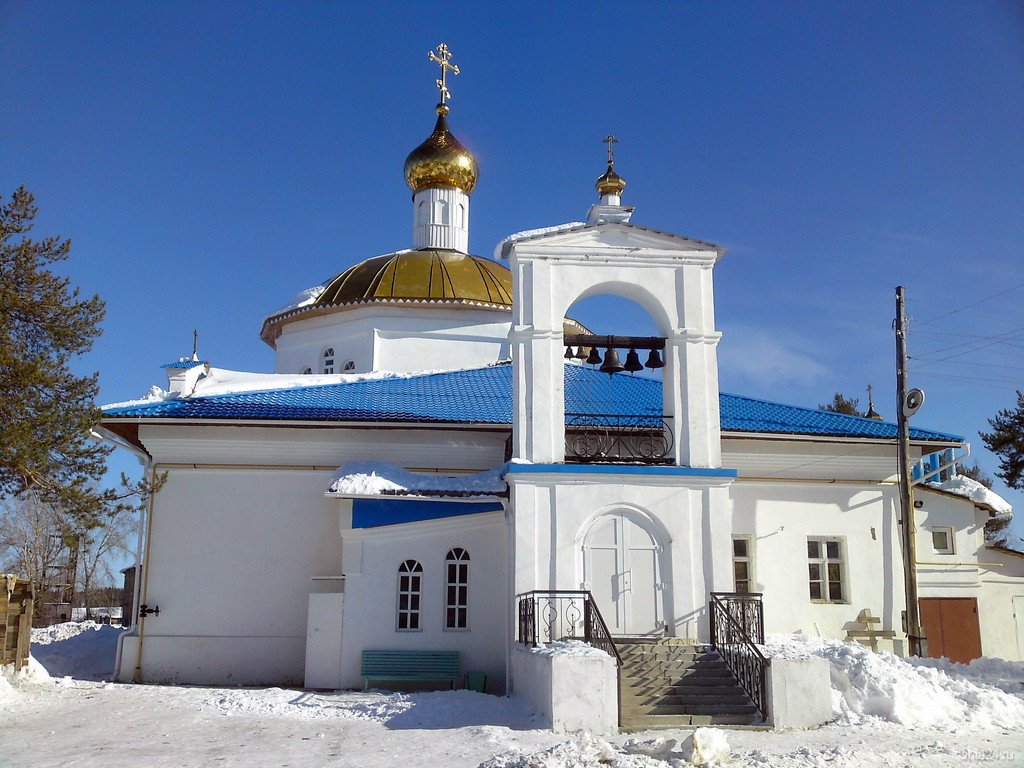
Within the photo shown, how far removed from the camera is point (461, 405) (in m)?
16.2

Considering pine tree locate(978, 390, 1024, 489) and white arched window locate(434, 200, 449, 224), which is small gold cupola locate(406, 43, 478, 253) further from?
pine tree locate(978, 390, 1024, 489)

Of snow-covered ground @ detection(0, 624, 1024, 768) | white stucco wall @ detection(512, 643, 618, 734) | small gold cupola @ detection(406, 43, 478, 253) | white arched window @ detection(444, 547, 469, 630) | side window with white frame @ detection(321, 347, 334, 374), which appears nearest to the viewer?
snow-covered ground @ detection(0, 624, 1024, 768)

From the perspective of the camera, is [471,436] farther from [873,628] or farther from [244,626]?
[873,628]

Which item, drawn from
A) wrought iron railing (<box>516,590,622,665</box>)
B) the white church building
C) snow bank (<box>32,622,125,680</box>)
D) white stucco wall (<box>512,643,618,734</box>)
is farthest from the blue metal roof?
white stucco wall (<box>512,643,618,734</box>)

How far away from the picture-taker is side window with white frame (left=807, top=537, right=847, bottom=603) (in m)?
16.0

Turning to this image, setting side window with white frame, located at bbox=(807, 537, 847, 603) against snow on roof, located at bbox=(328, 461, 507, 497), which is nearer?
snow on roof, located at bbox=(328, 461, 507, 497)

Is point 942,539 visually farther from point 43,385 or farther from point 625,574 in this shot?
point 43,385

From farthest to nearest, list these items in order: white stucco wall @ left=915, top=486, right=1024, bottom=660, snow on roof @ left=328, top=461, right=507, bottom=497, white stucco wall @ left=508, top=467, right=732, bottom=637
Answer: white stucco wall @ left=915, top=486, right=1024, bottom=660, snow on roof @ left=328, top=461, right=507, bottom=497, white stucco wall @ left=508, top=467, right=732, bottom=637

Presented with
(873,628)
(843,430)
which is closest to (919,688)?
(873,628)

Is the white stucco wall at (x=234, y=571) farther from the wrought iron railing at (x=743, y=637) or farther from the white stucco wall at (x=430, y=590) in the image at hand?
the wrought iron railing at (x=743, y=637)

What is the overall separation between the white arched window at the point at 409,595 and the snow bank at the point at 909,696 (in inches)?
197

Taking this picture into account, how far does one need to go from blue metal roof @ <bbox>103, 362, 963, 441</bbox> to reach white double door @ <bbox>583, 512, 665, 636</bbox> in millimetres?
2817

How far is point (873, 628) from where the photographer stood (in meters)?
15.8

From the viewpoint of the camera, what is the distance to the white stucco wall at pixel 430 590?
45.3ft
